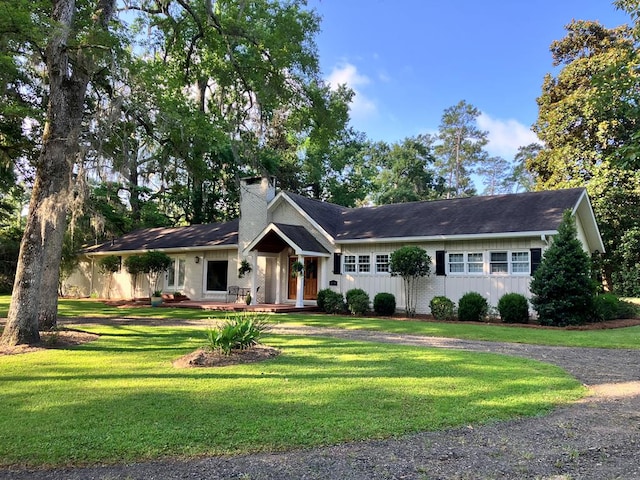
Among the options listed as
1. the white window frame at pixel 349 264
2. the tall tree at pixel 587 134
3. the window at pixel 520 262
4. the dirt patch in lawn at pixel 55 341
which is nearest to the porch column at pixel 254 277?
the white window frame at pixel 349 264

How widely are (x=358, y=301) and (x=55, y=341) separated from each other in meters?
10.4

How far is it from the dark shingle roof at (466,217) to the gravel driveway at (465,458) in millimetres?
11223

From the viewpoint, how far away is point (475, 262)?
633 inches

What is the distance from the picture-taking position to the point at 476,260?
16062 millimetres

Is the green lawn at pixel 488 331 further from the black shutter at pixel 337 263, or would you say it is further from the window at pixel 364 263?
the black shutter at pixel 337 263

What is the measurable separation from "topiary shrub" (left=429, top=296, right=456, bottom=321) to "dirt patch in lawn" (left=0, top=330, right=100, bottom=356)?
34.7ft

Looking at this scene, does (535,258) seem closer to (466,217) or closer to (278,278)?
(466,217)

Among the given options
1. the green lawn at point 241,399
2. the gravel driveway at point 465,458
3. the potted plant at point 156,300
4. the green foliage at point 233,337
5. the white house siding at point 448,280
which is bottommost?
the gravel driveway at point 465,458

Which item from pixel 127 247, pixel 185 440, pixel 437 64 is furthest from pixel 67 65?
pixel 437 64

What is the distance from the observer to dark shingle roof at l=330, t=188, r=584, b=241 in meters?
15.4

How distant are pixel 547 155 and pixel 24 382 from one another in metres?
29.8

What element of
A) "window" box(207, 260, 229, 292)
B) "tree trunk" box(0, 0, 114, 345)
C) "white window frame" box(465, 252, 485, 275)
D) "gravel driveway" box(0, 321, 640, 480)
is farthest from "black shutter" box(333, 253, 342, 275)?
"gravel driveway" box(0, 321, 640, 480)

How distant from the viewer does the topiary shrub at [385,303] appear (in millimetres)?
16781

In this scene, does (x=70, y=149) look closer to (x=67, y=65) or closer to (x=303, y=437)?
(x=67, y=65)
